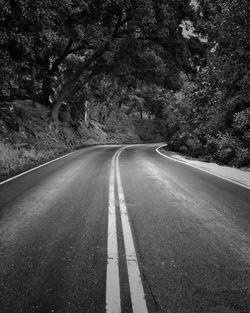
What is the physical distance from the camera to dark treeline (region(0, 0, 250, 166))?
420 inches

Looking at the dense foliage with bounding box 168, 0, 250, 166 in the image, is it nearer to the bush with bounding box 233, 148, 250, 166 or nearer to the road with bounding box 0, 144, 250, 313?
the bush with bounding box 233, 148, 250, 166

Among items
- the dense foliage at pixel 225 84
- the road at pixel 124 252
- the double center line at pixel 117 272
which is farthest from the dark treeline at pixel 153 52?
the double center line at pixel 117 272

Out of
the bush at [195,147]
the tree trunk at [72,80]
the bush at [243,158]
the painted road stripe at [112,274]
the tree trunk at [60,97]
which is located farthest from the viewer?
the tree trunk at [60,97]

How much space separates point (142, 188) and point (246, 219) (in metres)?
3.16

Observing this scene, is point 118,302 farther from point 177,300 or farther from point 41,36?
point 41,36

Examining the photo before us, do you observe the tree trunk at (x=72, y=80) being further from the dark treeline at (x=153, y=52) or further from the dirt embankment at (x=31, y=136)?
the dirt embankment at (x=31, y=136)

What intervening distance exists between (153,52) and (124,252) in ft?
69.4

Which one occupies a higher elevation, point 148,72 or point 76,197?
point 148,72

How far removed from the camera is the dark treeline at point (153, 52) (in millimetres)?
10656

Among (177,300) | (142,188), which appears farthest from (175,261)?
(142,188)

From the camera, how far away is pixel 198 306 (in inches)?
101

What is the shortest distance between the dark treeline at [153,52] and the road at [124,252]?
6918 millimetres

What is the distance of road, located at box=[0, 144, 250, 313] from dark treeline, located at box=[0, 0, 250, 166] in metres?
6.92

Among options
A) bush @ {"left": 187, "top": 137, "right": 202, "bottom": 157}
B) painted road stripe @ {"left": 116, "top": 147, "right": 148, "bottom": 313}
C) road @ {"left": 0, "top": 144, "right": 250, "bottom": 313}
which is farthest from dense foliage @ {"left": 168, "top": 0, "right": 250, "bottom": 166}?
painted road stripe @ {"left": 116, "top": 147, "right": 148, "bottom": 313}
